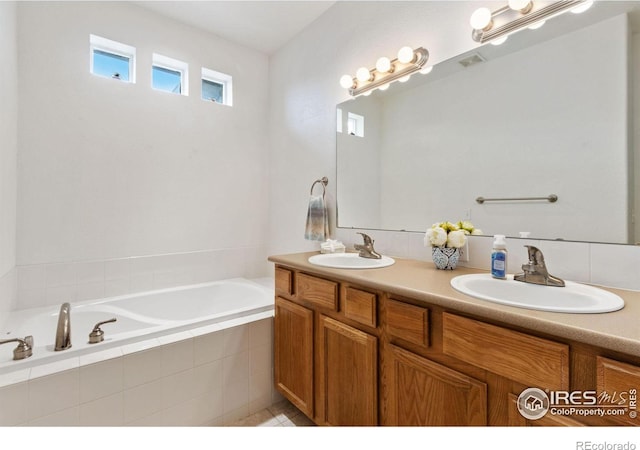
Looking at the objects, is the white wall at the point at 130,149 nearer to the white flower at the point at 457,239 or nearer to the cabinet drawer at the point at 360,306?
the cabinet drawer at the point at 360,306

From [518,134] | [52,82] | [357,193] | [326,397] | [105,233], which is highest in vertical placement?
[52,82]

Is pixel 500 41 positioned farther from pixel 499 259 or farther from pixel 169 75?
pixel 169 75

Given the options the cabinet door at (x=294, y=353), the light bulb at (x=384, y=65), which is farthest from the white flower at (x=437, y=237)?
the light bulb at (x=384, y=65)

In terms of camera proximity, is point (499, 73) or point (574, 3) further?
point (499, 73)

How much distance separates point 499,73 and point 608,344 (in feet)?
4.03

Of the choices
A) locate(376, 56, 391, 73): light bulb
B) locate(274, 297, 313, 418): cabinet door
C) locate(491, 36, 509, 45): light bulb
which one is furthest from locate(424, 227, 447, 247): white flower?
locate(376, 56, 391, 73): light bulb

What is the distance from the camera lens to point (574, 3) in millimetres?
1136

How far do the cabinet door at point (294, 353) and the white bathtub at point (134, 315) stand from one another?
265 millimetres

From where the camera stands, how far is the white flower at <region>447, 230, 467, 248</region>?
1314 millimetres

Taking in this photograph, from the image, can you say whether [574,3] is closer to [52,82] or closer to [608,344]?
[608,344]

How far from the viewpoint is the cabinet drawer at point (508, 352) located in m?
0.72

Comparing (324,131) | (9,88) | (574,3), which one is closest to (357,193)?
(324,131)
